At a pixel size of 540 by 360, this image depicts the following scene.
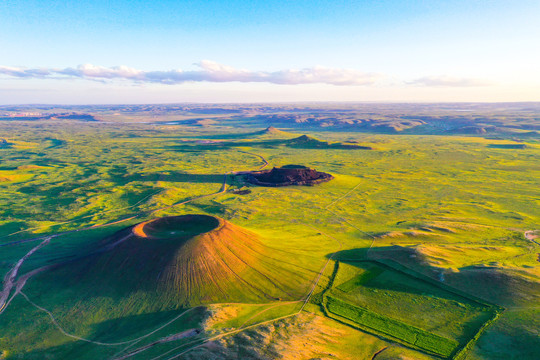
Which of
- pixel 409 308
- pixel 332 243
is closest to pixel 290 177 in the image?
pixel 332 243

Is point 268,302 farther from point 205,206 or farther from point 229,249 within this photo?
point 205,206

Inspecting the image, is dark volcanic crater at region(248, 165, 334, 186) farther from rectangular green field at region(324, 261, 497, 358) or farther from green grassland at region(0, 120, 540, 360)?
rectangular green field at region(324, 261, 497, 358)

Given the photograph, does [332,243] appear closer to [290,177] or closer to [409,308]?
[409,308]

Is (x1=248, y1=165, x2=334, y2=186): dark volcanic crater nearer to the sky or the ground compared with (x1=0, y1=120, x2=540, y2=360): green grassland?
nearer to the sky

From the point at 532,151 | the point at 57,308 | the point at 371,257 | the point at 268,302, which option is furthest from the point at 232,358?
the point at 532,151

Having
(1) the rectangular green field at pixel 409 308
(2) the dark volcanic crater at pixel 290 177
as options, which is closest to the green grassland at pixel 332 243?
(1) the rectangular green field at pixel 409 308

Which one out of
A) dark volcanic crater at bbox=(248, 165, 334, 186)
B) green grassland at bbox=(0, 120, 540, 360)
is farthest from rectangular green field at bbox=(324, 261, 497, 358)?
dark volcanic crater at bbox=(248, 165, 334, 186)
